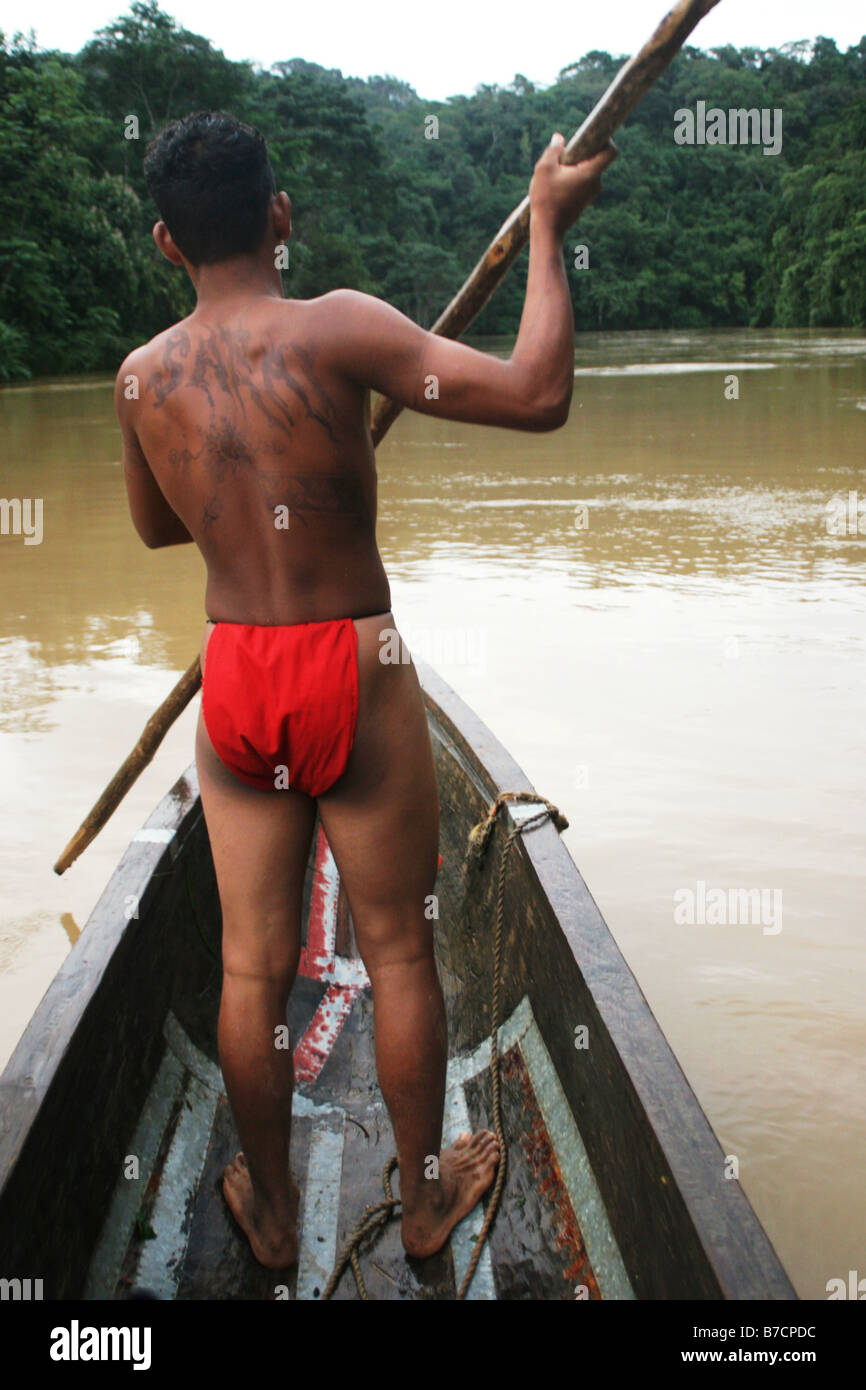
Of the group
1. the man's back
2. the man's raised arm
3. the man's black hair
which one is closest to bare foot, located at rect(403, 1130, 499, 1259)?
the man's back

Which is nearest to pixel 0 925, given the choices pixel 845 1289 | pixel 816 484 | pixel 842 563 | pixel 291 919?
pixel 291 919

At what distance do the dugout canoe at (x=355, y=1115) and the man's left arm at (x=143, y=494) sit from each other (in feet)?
2.17

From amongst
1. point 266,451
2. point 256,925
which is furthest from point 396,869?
point 266,451

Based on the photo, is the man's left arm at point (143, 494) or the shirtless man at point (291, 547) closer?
the shirtless man at point (291, 547)

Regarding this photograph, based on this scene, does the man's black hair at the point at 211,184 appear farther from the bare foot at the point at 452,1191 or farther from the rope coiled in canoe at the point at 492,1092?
the bare foot at the point at 452,1191

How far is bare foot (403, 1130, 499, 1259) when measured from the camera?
1.89 metres

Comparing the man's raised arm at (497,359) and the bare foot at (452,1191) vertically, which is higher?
the man's raised arm at (497,359)

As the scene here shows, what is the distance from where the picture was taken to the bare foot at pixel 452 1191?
1.89m

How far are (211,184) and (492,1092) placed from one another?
1540 millimetres

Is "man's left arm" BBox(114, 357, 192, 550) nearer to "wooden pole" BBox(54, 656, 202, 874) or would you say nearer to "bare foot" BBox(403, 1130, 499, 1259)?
"wooden pole" BBox(54, 656, 202, 874)

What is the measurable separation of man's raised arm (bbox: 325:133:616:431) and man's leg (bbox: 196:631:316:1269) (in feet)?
1.83

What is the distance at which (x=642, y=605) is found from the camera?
6199mm

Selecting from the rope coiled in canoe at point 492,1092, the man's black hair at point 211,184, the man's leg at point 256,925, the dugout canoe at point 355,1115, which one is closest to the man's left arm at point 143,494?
the man's black hair at point 211,184

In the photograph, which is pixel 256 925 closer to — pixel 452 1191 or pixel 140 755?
pixel 452 1191
